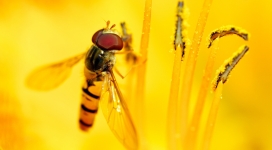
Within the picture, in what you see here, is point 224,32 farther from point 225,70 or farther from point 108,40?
point 108,40

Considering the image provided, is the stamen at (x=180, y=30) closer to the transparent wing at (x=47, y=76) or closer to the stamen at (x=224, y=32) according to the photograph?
the stamen at (x=224, y=32)

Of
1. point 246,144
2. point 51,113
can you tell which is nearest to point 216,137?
point 246,144

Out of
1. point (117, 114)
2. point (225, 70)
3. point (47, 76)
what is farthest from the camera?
point (47, 76)

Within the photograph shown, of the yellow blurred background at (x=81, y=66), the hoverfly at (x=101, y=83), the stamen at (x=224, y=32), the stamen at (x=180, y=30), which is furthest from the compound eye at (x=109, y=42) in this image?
the yellow blurred background at (x=81, y=66)

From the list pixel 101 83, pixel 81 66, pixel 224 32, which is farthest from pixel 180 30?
pixel 81 66

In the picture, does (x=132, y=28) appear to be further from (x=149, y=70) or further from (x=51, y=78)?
(x=51, y=78)

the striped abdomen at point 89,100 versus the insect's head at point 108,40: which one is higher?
the insect's head at point 108,40

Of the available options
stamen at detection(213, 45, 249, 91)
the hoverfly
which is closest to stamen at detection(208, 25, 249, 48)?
stamen at detection(213, 45, 249, 91)
